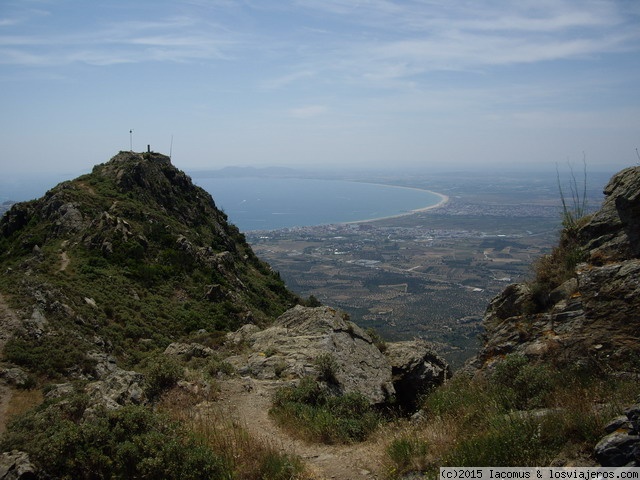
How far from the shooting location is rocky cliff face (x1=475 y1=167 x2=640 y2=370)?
22.8 ft

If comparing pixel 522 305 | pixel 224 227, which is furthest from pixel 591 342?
pixel 224 227

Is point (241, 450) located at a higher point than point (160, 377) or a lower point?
higher

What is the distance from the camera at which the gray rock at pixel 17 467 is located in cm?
562

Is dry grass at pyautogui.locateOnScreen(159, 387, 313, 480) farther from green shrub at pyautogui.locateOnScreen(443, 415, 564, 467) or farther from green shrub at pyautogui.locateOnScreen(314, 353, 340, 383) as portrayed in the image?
green shrub at pyautogui.locateOnScreen(314, 353, 340, 383)

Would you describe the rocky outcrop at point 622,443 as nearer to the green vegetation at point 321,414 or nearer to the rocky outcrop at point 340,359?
the green vegetation at point 321,414

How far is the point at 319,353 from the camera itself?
12391mm

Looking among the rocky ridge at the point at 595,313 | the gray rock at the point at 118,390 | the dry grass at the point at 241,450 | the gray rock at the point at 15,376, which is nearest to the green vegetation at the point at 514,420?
the rocky ridge at the point at 595,313

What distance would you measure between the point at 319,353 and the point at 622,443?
8.56 meters

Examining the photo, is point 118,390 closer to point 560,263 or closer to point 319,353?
point 319,353

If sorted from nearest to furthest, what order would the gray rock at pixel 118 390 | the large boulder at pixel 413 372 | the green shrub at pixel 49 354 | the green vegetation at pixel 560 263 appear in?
the gray rock at pixel 118 390 < the green vegetation at pixel 560 263 < the large boulder at pixel 413 372 < the green shrub at pixel 49 354

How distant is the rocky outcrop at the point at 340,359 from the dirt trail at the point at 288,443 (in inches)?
40.4

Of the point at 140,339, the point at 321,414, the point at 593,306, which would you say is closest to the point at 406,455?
the point at 321,414

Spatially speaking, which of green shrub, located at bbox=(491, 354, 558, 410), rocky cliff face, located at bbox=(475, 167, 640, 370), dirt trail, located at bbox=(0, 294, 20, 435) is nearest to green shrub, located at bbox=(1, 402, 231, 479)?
green shrub, located at bbox=(491, 354, 558, 410)

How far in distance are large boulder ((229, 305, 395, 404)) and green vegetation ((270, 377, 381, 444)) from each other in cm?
125
